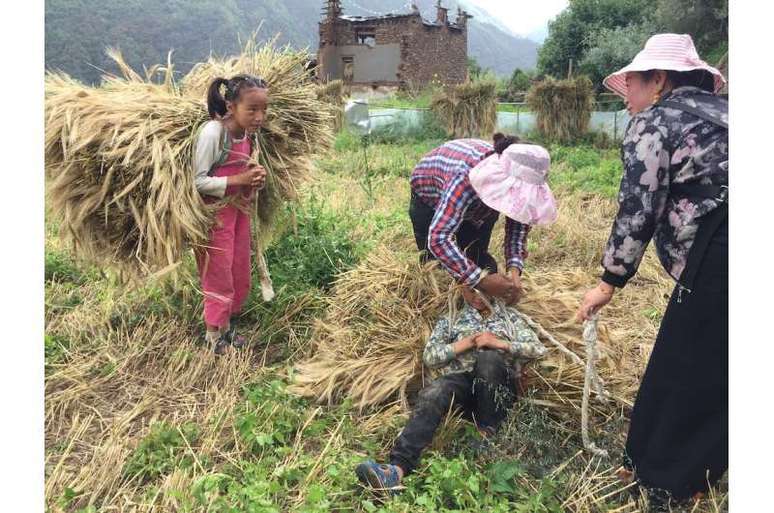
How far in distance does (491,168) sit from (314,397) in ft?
4.65

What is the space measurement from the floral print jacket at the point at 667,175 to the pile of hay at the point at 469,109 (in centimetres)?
1243

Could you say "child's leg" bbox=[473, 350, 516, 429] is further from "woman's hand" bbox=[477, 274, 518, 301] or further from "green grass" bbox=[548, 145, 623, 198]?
"green grass" bbox=[548, 145, 623, 198]

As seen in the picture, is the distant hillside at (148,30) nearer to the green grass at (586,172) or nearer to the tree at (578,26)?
the green grass at (586,172)

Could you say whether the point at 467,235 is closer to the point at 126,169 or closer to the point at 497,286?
the point at 497,286

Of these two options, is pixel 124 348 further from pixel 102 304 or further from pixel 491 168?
pixel 491 168

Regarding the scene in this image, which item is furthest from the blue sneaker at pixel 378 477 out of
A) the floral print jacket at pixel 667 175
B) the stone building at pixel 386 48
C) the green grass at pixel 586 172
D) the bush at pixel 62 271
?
the stone building at pixel 386 48

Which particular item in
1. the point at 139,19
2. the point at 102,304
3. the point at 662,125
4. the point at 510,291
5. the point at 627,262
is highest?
the point at 139,19

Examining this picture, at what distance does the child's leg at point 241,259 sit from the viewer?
3318 millimetres

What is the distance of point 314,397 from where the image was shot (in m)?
2.88

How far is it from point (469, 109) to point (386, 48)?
57.8 feet

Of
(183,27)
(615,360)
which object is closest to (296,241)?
(615,360)

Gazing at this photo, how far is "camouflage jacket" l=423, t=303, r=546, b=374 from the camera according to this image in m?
2.46

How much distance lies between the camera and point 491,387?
7.77 feet

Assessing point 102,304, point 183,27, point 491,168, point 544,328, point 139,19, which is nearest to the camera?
point 491,168
